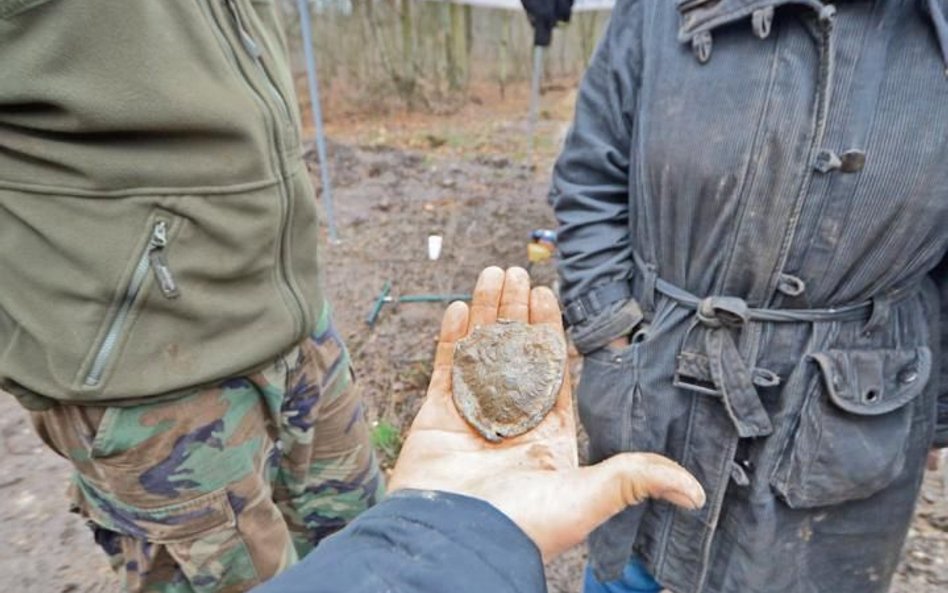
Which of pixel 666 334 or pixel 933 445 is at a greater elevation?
pixel 666 334

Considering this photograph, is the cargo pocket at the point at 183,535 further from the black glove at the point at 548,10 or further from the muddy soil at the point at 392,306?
the black glove at the point at 548,10

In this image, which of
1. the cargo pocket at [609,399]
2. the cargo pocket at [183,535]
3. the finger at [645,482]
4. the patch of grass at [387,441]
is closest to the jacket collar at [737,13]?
the cargo pocket at [609,399]

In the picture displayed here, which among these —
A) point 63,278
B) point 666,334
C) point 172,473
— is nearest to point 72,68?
point 63,278

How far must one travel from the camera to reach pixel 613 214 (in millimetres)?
1483

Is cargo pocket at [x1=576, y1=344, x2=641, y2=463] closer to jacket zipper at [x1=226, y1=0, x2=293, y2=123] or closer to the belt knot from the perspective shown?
the belt knot

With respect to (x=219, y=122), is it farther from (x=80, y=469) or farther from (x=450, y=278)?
(x=450, y=278)

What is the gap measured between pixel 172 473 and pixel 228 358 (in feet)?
0.86

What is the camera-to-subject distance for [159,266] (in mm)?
1152

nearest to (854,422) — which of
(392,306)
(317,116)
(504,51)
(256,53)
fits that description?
(256,53)

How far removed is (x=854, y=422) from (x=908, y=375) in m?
0.15

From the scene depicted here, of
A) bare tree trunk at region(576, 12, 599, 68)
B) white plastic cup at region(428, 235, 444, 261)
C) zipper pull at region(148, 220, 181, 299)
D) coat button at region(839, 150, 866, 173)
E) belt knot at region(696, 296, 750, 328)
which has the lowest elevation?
white plastic cup at region(428, 235, 444, 261)

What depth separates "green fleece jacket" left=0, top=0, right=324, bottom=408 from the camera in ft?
3.43

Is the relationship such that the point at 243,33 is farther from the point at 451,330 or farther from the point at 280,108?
the point at 451,330

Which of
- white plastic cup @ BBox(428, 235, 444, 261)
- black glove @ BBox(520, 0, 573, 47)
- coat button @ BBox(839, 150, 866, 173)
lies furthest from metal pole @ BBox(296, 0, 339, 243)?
coat button @ BBox(839, 150, 866, 173)
